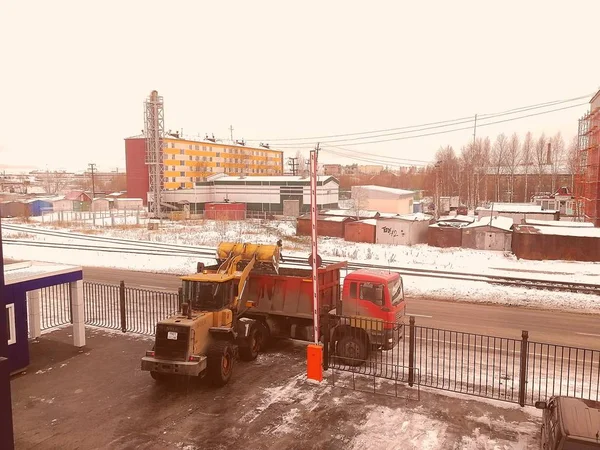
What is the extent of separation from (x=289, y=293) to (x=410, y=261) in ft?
70.7

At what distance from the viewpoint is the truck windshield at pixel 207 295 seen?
13.0m

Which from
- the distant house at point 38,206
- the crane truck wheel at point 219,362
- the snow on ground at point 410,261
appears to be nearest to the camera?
the crane truck wheel at point 219,362

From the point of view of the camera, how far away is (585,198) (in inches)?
2186

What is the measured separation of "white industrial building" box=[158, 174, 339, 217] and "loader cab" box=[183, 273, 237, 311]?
5828cm

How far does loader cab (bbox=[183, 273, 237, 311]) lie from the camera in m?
13.0

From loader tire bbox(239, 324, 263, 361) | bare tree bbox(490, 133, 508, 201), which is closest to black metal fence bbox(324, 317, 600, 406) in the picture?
loader tire bbox(239, 324, 263, 361)

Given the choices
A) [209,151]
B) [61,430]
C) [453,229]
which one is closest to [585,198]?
[453,229]

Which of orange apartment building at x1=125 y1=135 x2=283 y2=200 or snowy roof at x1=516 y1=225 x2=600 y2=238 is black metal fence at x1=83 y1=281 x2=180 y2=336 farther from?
orange apartment building at x1=125 y1=135 x2=283 y2=200

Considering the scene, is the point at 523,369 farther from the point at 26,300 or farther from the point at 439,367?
the point at 26,300

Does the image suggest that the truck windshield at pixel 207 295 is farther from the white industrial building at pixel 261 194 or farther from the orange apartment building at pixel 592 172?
the white industrial building at pixel 261 194

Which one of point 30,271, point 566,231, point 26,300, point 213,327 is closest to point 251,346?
point 213,327

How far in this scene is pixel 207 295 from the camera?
13.1m

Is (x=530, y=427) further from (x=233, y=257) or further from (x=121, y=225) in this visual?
(x=121, y=225)

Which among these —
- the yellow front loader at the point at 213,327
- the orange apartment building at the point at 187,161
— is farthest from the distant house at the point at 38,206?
the yellow front loader at the point at 213,327
